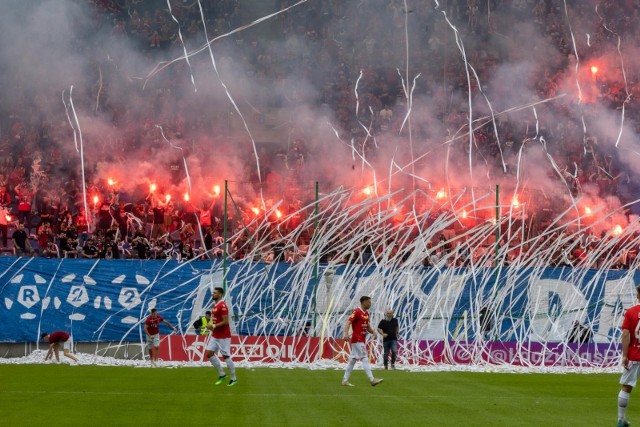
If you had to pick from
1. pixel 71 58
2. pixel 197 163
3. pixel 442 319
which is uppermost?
pixel 71 58

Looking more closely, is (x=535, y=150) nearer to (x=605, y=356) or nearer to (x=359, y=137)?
(x=359, y=137)

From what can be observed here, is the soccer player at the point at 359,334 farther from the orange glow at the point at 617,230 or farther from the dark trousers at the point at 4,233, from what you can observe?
the dark trousers at the point at 4,233

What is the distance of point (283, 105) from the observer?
39000 mm

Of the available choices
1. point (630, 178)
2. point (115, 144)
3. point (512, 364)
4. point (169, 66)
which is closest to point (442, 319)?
point (512, 364)

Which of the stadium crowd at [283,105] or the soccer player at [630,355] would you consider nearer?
the soccer player at [630,355]

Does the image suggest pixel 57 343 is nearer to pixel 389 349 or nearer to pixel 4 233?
pixel 4 233

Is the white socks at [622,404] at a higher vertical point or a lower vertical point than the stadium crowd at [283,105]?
lower

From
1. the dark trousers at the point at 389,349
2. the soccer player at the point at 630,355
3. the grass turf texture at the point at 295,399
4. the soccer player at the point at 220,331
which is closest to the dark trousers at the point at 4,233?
the grass turf texture at the point at 295,399

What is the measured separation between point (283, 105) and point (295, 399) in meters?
22.5

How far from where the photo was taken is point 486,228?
28.4 metres

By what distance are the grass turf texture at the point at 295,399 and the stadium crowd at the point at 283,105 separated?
682cm

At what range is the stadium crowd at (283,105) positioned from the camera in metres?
31.2

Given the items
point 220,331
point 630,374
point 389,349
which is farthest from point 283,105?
point 630,374

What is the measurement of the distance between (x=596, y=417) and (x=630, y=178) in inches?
866
